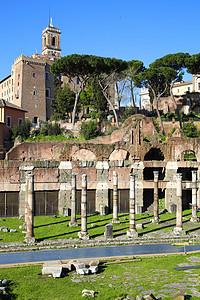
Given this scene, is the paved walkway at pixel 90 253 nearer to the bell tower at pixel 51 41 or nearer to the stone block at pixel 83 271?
the stone block at pixel 83 271

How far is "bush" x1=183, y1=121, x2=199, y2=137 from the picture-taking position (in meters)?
40.8

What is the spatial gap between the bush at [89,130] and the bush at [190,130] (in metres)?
11.2

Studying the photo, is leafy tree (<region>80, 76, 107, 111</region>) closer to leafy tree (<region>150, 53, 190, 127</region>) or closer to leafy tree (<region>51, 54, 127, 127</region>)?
leafy tree (<region>51, 54, 127, 127</region>)

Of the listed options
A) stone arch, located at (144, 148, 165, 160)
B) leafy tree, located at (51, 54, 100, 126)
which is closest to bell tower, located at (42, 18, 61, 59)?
leafy tree, located at (51, 54, 100, 126)

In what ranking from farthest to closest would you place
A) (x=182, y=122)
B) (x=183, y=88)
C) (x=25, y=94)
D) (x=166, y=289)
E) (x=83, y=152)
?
(x=183, y=88) < (x=25, y=94) < (x=182, y=122) < (x=83, y=152) < (x=166, y=289)

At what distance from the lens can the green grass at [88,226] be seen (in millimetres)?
17609

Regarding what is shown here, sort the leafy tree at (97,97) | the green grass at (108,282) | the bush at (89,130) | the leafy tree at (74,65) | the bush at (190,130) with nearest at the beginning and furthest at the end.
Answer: the green grass at (108,282)
the bush at (89,130)
the bush at (190,130)
the leafy tree at (74,65)
the leafy tree at (97,97)

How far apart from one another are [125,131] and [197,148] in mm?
8034

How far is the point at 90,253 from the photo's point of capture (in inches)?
595

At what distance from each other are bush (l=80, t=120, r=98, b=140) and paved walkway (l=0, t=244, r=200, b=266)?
2451 centimetres

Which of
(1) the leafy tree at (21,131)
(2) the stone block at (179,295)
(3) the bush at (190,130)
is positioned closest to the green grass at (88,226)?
(2) the stone block at (179,295)

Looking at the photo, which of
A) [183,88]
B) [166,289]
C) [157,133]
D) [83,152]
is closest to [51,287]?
[166,289]

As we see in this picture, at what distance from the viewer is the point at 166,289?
423 inches

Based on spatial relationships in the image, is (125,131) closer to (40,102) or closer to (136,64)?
(136,64)
